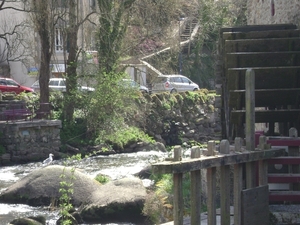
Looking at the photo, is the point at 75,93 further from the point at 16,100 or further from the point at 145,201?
the point at 145,201

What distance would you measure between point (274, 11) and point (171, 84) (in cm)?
2113

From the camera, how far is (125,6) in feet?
94.7

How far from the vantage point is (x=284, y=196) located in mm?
8812

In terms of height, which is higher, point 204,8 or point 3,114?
point 204,8

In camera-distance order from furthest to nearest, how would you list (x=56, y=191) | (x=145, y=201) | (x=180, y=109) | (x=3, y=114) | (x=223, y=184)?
(x=180, y=109)
(x=3, y=114)
(x=56, y=191)
(x=145, y=201)
(x=223, y=184)

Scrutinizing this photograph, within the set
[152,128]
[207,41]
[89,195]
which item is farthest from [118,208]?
[207,41]

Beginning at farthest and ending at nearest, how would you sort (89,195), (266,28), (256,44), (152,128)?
A: (152,128) < (89,195) < (266,28) < (256,44)

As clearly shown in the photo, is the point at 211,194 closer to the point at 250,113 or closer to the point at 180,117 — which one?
the point at 250,113

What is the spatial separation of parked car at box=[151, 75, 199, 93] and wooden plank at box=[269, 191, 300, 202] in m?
23.5

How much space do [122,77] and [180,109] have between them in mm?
6161

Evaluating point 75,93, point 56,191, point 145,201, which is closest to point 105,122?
point 75,93

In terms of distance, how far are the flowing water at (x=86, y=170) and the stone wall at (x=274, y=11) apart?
394 centimetres

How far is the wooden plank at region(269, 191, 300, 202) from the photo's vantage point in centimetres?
878

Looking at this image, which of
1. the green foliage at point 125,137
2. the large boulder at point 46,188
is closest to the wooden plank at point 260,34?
the large boulder at point 46,188
